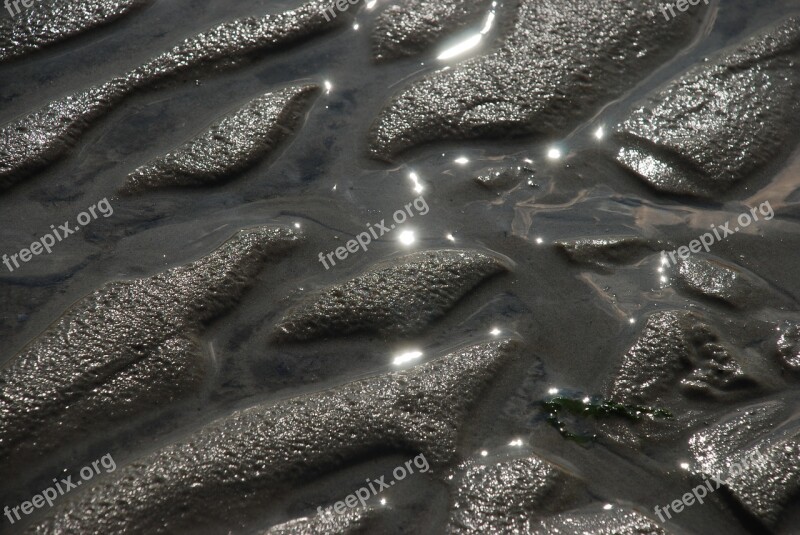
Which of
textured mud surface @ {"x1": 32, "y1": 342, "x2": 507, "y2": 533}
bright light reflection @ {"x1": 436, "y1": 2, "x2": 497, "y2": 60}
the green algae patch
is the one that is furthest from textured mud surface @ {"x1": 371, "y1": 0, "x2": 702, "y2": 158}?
the green algae patch

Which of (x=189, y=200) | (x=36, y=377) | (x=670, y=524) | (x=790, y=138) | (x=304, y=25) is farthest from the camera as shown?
(x=304, y=25)

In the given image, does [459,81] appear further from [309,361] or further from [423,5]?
[309,361]

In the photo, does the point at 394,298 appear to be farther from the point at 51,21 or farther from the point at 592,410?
the point at 51,21

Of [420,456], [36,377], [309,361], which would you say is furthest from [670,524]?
[36,377]

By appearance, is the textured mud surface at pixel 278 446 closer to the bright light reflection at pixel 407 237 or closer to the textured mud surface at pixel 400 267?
the textured mud surface at pixel 400 267

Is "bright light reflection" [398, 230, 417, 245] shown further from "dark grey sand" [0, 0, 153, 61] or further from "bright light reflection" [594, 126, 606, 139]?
"dark grey sand" [0, 0, 153, 61]
